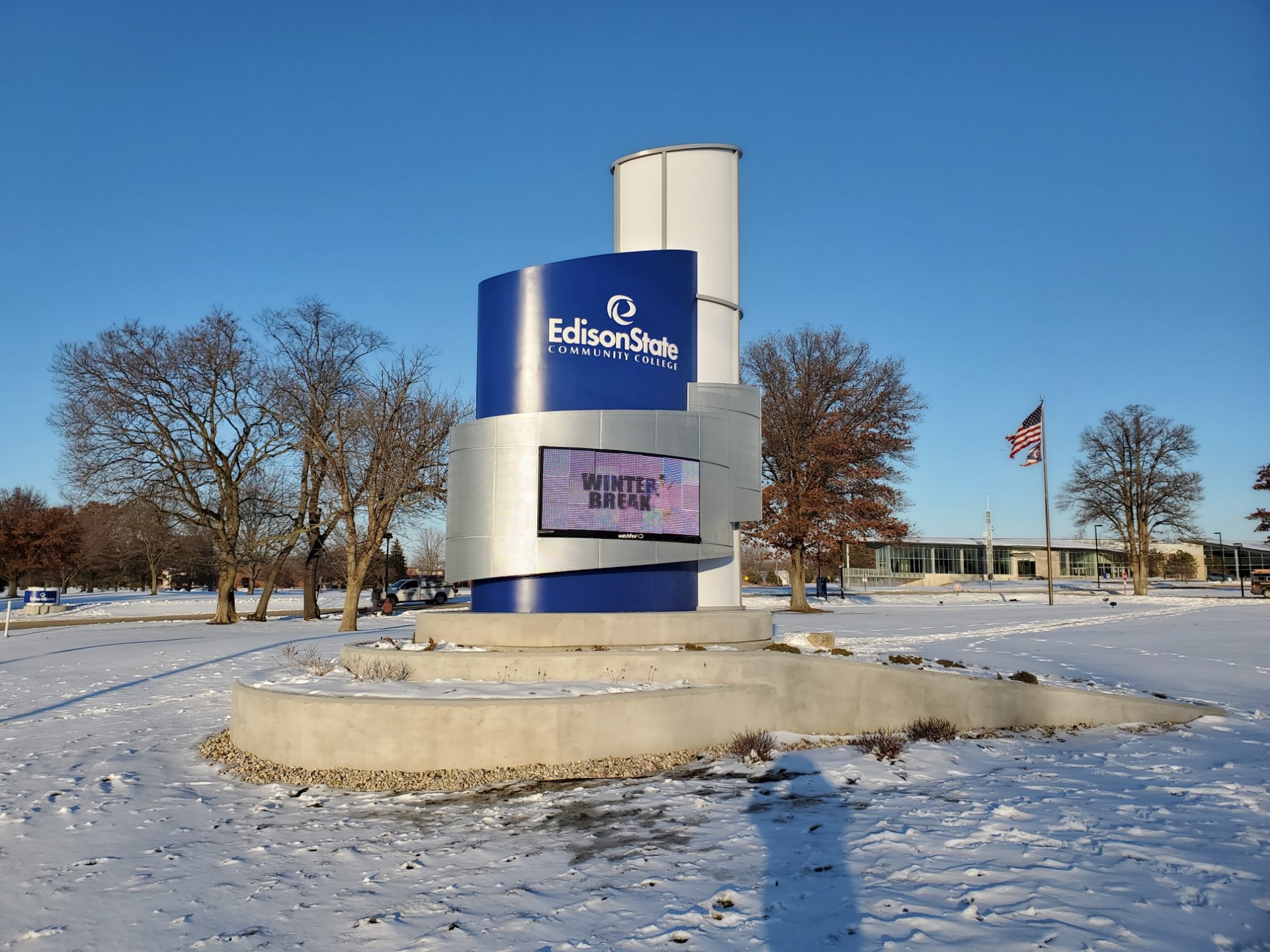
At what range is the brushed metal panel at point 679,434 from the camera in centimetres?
1587

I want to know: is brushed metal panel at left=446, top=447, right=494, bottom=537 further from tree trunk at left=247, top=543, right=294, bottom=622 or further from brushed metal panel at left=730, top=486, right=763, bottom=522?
tree trunk at left=247, top=543, right=294, bottom=622

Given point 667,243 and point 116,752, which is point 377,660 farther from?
point 667,243

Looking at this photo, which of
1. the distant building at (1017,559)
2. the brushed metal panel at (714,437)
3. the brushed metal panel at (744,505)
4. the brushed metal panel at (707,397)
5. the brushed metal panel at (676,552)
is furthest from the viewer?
the distant building at (1017,559)

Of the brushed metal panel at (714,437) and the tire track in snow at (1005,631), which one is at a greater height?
the brushed metal panel at (714,437)

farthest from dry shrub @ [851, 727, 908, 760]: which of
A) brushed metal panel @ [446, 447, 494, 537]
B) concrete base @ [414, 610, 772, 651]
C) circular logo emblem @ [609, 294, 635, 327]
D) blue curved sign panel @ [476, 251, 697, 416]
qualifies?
circular logo emblem @ [609, 294, 635, 327]

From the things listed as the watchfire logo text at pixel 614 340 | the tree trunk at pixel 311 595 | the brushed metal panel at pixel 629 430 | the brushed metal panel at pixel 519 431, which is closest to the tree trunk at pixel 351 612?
the tree trunk at pixel 311 595

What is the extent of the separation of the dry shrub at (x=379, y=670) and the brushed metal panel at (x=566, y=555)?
116 inches

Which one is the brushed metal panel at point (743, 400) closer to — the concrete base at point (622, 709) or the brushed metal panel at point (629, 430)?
the brushed metal panel at point (629, 430)

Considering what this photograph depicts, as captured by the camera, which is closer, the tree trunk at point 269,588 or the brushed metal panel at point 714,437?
the brushed metal panel at point 714,437

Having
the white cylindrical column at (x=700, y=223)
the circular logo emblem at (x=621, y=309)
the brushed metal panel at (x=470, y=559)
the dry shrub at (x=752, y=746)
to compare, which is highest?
the white cylindrical column at (x=700, y=223)

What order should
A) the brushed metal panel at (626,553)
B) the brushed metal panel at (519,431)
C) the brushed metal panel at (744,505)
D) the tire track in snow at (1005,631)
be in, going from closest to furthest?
1. the brushed metal panel at (519,431)
2. the brushed metal panel at (626,553)
3. the brushed metal panel at (744,505)
4. the tire track in snow at (1005,631)

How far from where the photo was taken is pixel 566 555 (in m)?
14.9

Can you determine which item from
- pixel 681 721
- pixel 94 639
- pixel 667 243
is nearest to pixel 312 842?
pixel 681 721

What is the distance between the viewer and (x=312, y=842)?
7.67m
